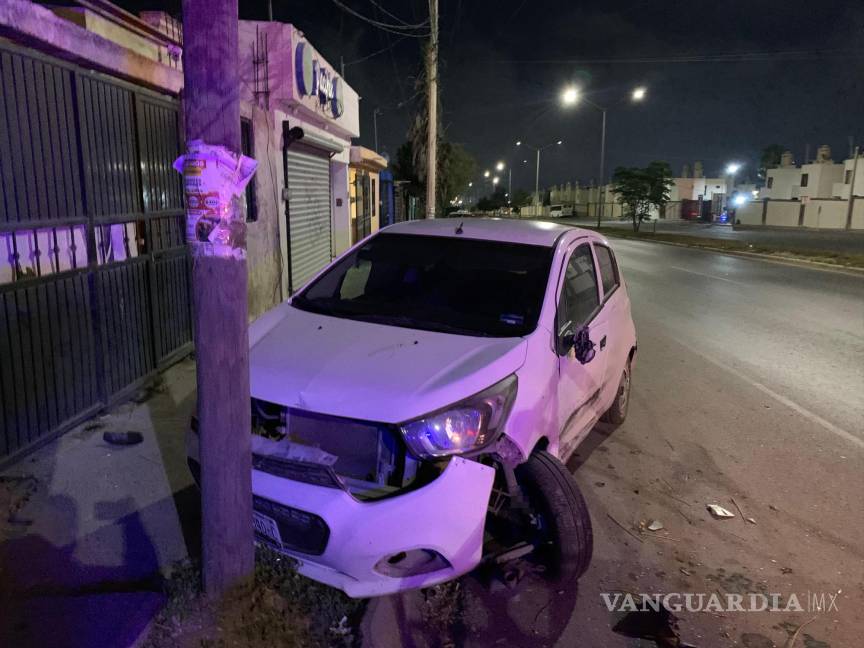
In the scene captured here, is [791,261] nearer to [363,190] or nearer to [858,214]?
[363,190]

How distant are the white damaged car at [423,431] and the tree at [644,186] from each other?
3822cm

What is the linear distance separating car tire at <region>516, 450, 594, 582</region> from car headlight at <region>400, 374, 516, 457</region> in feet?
1.26

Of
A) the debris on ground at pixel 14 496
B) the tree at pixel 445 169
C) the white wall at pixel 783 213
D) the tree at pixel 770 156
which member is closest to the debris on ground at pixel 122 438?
the debris on ground at pixel 14 496

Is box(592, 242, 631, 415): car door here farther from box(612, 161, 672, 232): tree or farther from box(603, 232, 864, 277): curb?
box(612, 161, 672, 232): tree

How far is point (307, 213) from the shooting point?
13078 millimetres

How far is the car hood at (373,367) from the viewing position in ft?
9.82

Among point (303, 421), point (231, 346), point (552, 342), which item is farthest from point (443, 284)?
point (231, 346)

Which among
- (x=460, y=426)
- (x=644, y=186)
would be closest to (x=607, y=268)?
(x=460, y=426)

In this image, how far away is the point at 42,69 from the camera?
4531 millimetres

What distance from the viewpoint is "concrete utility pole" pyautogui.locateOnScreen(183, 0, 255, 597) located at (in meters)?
2.46

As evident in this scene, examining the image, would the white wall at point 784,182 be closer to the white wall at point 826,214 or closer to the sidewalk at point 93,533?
the white wall at point 826,214

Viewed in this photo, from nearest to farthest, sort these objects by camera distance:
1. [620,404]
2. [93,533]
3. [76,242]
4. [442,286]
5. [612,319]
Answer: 1. [93,533]
2. [442,286]
3. [76,242]
4. [612,319]
5. [620,404]

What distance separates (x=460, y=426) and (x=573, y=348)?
1.25 meters

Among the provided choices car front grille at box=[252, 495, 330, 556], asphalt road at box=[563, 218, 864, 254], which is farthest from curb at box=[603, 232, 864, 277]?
car front grille at box=[252, 495, 330, 556]
